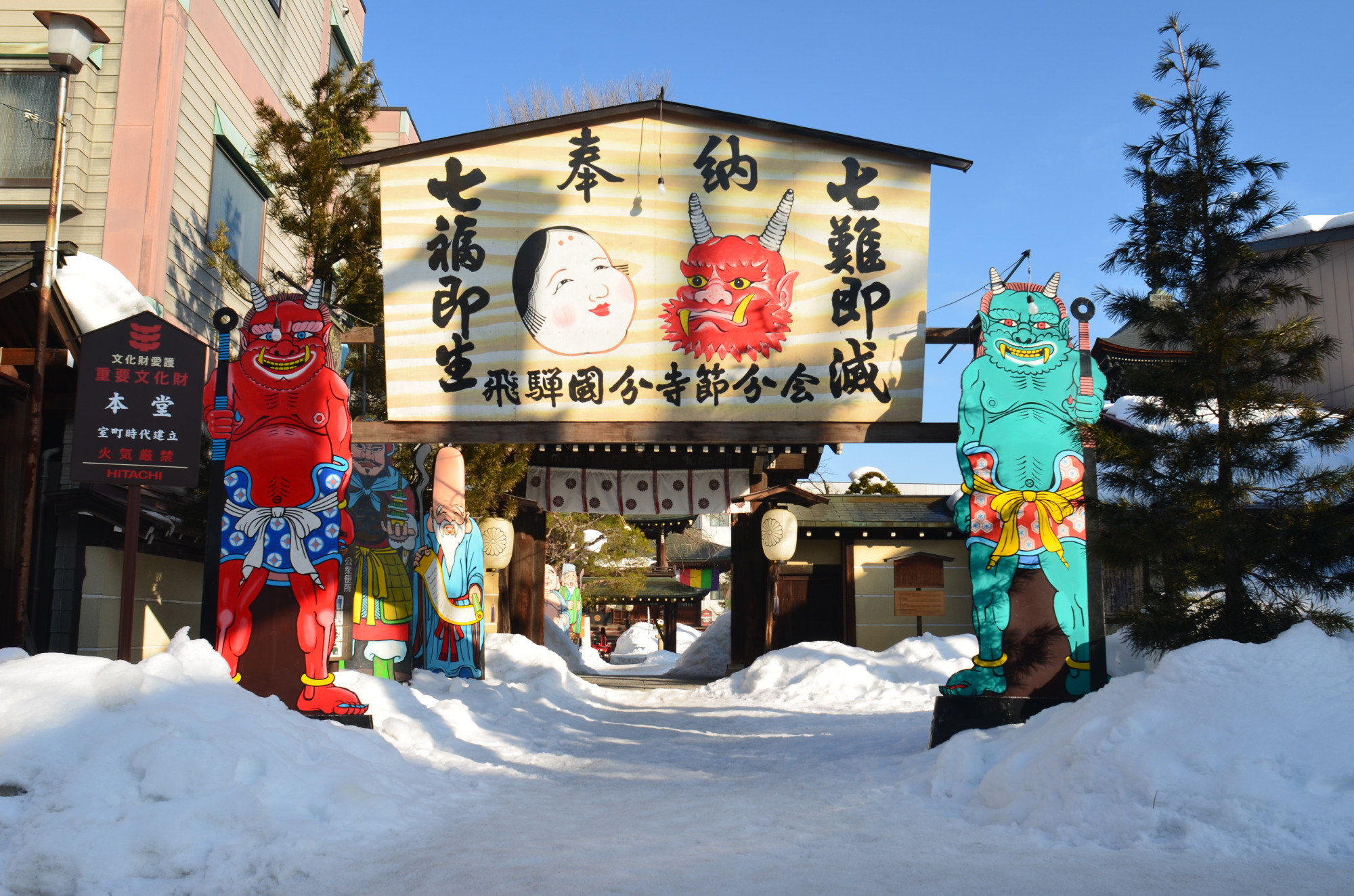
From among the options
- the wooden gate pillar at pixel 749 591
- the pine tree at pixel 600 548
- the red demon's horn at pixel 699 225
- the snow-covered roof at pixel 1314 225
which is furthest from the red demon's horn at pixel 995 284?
the pine tree at pixel 600 548

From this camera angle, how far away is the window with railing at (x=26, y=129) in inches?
505

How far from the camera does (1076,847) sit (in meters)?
5.62

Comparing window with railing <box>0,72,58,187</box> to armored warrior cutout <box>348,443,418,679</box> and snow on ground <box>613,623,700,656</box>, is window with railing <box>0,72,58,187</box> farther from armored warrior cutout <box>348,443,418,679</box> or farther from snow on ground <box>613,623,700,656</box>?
snow on ground <box>613,623,700,656</box>

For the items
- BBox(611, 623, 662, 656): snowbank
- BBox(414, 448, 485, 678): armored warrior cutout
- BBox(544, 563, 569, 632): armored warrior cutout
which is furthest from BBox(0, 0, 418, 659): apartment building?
BBox(611, 623, 662, 656): snowbank

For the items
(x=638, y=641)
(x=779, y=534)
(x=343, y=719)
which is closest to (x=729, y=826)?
(x=343, y=719)

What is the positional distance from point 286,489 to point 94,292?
3.87 meters

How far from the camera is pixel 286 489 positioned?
9.31 m

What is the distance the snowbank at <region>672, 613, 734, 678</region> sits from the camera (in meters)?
24.1

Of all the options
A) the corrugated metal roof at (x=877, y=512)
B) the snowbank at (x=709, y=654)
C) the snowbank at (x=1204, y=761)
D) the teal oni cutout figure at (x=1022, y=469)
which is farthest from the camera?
the snowbank at (x=709, y=654)

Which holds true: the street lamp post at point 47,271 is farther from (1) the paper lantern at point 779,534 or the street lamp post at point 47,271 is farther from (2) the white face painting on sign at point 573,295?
(1) the paper lantern at point 779,534

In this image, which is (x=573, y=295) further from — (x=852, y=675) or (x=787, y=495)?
(x=787, y=495)

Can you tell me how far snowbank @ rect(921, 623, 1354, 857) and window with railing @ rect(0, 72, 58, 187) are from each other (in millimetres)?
13791

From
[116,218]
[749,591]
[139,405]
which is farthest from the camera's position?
[749,591]

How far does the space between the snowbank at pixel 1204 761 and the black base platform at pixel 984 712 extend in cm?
187
